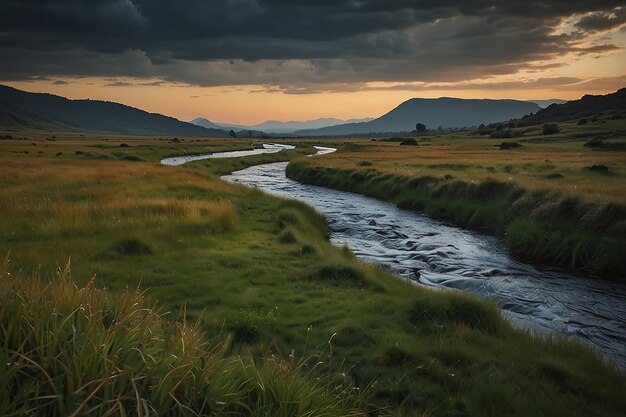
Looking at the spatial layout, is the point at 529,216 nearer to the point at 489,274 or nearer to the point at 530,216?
the point at 530,216

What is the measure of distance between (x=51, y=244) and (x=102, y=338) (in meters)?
13.0

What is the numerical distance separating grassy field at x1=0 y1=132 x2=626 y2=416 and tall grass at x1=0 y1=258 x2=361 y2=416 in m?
0.02

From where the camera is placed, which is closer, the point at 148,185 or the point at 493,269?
the point at 493,269

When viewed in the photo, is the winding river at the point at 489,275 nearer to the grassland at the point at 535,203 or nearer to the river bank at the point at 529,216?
the river bank at the point at 529,216

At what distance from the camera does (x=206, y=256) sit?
1611cm

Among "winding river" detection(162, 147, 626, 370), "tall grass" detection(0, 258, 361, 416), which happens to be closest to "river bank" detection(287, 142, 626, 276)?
"winding river" detection(162, 147, 626, 370)

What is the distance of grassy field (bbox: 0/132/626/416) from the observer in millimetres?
4344

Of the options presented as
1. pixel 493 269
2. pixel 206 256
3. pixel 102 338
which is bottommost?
pixel 493 269

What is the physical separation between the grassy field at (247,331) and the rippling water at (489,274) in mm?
2306

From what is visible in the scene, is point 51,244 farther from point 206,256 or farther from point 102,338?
point 102,338

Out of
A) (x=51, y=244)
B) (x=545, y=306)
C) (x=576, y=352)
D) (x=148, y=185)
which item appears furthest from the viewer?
(x=148, y=185)

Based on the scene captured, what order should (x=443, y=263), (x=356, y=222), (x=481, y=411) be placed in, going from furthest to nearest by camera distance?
(x=356, y=222), (x=443, y=263), (x=481, y=411)

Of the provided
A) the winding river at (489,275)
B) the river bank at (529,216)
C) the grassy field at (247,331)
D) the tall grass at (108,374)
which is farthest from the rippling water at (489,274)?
the tall grass at (108,374)

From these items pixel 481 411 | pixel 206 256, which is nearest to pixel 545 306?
pixel 481 411
